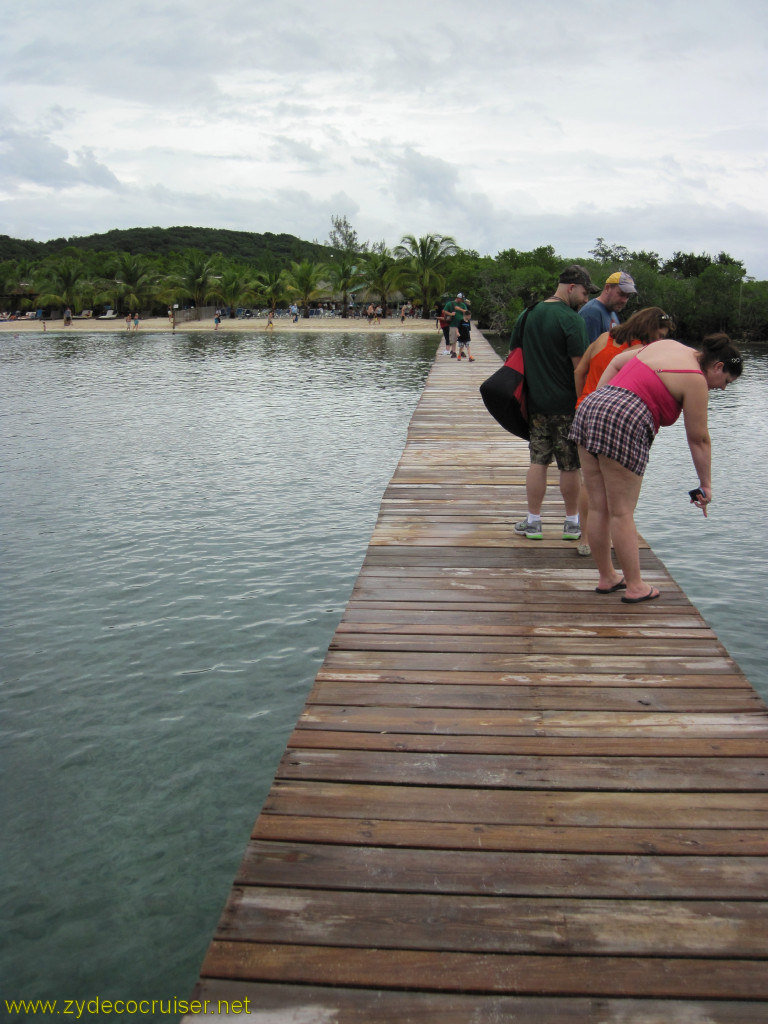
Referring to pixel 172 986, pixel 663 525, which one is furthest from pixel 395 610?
pixel 663 525

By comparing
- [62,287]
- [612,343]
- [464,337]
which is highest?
[62,287]

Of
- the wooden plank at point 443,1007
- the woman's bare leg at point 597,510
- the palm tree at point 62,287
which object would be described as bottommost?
the wooden plank at point 443,1007

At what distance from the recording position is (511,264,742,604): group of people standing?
4133 millimetres

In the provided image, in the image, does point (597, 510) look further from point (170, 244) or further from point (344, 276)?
point (170, 244)

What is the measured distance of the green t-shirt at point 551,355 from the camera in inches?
208

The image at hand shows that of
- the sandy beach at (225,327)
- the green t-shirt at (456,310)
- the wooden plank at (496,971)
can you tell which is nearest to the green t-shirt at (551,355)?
the wooden plank at (496,971)

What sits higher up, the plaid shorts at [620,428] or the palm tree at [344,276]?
the palm tree at [344,276]

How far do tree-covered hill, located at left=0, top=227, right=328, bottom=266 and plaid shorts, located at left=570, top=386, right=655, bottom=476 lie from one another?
10275 centimetres

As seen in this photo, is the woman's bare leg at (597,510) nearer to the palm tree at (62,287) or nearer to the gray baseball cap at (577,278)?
the gray baseball cap at (577,278)

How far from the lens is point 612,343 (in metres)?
4.88

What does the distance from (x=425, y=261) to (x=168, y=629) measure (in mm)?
54453

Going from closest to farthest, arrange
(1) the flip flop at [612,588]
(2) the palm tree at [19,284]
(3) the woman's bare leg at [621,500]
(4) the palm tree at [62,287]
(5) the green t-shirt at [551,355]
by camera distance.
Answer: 1. (3) the woman's bare leg at [621,500]
2. (1) the flip flop at [612,588]
3. (5) the green t-shirt at [551,355]
4. (4) the palm tree at [62,287]
5. (2) the palm tree at [19,284]

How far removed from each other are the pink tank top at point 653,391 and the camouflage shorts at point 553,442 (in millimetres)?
1206

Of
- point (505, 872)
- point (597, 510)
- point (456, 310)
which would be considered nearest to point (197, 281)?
point (456, 310)
